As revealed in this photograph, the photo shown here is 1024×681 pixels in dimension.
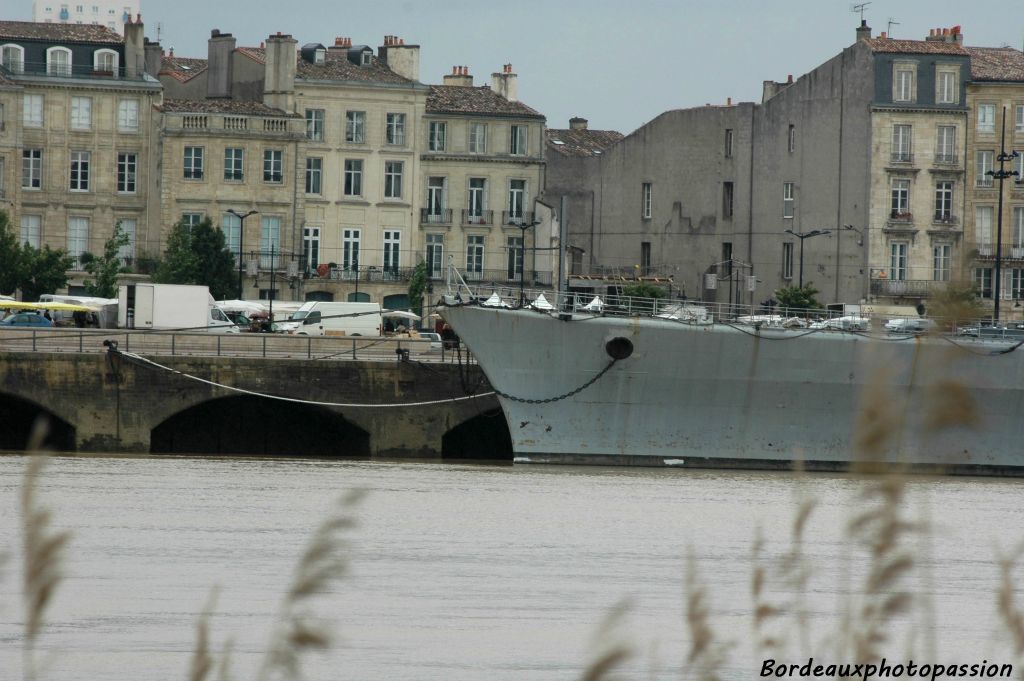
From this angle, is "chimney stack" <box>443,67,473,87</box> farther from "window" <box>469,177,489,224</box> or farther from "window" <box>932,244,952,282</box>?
"window" <box>932,244,952,282</box>

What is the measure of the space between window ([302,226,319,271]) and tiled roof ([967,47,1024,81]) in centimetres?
2571

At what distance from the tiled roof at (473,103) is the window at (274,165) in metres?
7.78

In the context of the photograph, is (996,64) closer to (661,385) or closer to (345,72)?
(345,72)

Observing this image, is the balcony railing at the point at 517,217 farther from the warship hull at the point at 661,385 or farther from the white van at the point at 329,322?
the warship hull at the point at 661,385

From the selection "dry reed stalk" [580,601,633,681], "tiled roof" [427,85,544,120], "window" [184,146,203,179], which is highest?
"tiled roof" [427,85,544,120]

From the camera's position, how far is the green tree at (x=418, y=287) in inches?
2717

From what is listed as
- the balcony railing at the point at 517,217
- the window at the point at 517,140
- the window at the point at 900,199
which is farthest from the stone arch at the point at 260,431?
the window at the point at 517,140

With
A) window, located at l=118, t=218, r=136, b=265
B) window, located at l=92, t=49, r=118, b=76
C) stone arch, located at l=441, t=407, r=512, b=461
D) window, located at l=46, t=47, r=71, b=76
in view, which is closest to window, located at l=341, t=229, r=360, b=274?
window, located at l=118, t=218, r=136, b=265

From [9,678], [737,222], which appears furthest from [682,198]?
[9,678]

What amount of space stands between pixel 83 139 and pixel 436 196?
14647 millimetres

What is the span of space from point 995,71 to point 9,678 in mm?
61977

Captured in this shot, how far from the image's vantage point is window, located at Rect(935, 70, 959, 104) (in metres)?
68.5

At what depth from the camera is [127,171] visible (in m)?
69.4

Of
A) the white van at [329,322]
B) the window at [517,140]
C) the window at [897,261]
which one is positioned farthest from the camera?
the window at [517,140]
